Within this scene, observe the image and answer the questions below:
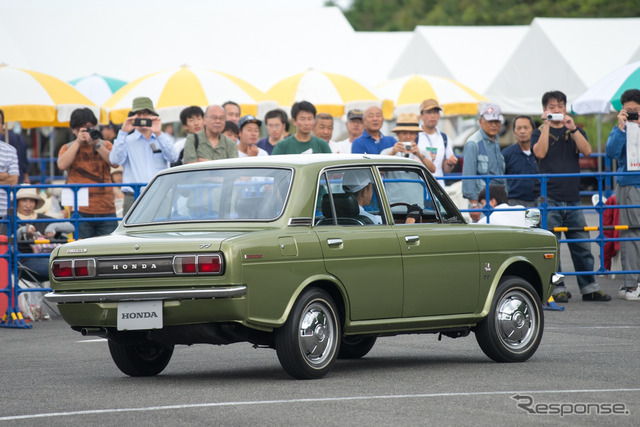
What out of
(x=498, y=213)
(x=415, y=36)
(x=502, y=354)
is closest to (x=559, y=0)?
→ (x=415, y=36)

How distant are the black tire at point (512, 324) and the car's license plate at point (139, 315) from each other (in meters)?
2.99

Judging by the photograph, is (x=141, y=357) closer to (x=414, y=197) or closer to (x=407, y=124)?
(x=414, y=197)

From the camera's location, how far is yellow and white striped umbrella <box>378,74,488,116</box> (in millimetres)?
28297

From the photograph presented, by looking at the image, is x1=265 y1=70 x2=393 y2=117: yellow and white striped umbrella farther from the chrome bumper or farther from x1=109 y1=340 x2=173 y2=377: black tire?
the chrome bumper

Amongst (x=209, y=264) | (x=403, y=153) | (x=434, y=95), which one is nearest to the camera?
(x=209, y=264)

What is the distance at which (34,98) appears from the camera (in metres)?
21.7

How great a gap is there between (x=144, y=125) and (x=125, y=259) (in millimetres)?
6519

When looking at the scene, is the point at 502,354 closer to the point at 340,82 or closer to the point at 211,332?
the point at 211,332

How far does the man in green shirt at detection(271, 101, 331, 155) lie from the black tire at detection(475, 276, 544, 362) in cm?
471

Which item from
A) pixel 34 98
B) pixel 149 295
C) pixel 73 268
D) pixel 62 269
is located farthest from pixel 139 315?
pixel 34 98

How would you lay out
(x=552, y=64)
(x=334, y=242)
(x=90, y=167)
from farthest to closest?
(x=552, y=64) → (x=90, y=167) → (x=334, y=242)

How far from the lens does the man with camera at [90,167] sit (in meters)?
15.9

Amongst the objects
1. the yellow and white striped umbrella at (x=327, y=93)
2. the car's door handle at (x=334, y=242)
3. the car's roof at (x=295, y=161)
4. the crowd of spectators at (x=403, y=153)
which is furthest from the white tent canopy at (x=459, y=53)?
the car's door handle at (x=334, y=242)

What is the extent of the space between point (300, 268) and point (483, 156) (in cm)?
765
